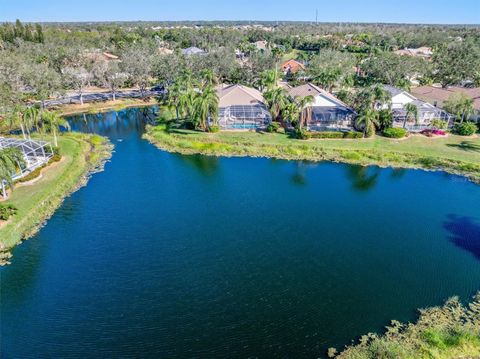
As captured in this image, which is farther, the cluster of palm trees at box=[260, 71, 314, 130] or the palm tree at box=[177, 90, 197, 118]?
the palm tree at box=[177, 90, 197, 118]

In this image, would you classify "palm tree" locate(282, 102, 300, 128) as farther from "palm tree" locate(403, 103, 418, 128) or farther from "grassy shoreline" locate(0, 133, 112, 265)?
"grassy shoreline" locate(0, 133, 112, 265)

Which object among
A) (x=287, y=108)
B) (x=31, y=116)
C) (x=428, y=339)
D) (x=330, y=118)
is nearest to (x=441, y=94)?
(x=330, y=118)

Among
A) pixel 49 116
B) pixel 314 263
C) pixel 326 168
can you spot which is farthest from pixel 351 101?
pixel 49 116

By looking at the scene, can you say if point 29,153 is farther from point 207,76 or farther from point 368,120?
point 368,120

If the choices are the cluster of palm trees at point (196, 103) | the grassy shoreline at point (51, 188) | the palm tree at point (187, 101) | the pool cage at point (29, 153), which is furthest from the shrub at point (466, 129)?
the pool cage at point (29, 153)

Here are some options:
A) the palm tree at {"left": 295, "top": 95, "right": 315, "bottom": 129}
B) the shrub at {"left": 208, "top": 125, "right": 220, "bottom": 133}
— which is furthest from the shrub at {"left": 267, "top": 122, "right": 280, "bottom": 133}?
the shrub at {"left": 208, "top": 125, "right": 220, "bottom": 133}
